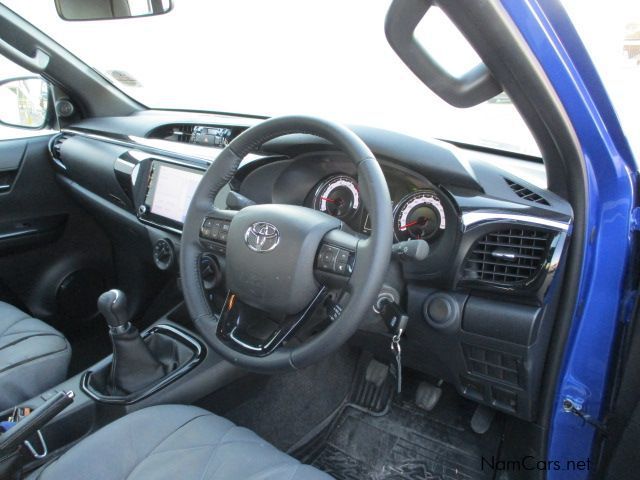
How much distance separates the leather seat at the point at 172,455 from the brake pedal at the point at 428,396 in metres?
0.81

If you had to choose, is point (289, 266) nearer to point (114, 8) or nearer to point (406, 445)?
point (406, 445)

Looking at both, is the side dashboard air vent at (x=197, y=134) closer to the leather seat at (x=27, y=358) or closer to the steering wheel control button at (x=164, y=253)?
the steering wheel control button at (x=164, y=253)

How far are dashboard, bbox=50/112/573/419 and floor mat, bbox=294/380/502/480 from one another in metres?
0.30

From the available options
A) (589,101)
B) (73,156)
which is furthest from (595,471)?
(73,156)

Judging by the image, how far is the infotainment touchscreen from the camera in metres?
1.78

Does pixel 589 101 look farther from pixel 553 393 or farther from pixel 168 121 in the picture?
pixel 168 121

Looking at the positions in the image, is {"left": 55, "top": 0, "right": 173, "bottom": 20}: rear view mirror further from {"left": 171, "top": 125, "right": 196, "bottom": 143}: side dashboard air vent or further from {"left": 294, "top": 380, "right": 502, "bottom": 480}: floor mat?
{"left": 294, "top": 380, "right": 502, "bottom": 480}: floor mat

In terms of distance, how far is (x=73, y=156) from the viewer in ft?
7.66

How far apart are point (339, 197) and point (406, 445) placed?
906 mm

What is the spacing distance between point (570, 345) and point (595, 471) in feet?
1.21

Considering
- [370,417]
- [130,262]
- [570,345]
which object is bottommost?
[370,417]

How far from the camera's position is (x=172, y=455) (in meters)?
1.17

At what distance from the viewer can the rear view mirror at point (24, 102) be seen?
2.62 meters

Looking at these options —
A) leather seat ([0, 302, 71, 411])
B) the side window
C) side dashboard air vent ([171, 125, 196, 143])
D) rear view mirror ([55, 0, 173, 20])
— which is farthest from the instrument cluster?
the side window
